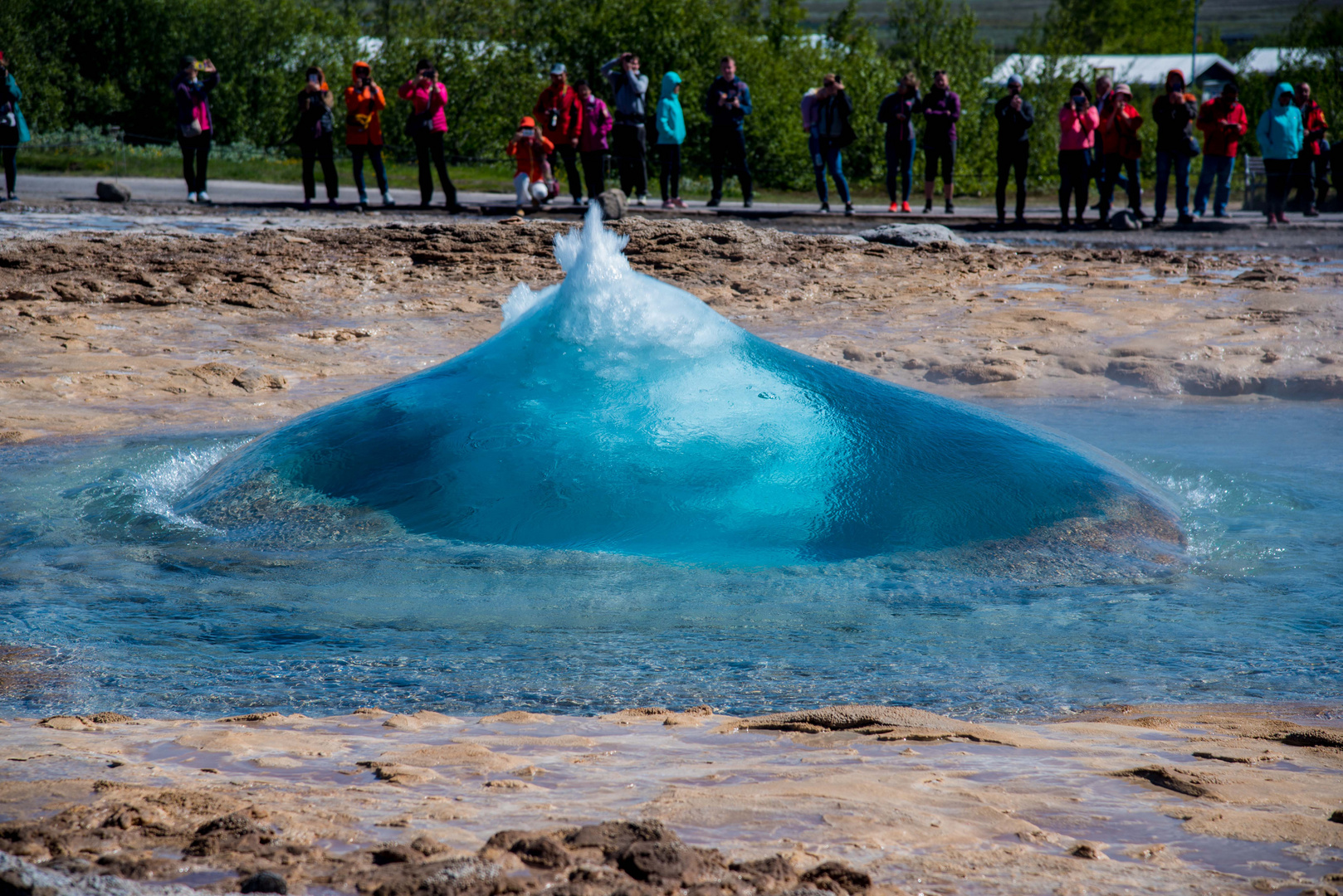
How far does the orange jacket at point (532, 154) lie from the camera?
13.7m

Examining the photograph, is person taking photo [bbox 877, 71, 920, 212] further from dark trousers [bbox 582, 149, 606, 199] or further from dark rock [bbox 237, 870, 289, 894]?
dark rock [bbox 237, 870, 289, 894]

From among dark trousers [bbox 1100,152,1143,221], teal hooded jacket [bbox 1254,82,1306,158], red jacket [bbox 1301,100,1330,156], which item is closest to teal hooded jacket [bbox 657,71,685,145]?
dark trousers [bbox 1100,152,1143,221]

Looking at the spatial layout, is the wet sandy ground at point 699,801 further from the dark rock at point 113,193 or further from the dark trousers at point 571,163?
the dark rock at point 113,193

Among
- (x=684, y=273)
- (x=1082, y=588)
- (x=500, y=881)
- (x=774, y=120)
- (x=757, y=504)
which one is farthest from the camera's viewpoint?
(x=774, y=120)

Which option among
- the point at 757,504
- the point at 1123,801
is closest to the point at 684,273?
the point at 757,504

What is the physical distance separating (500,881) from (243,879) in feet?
1.30

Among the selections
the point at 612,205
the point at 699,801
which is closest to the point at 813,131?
the point at 612,205

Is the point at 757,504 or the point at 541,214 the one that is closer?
the point at 757,504

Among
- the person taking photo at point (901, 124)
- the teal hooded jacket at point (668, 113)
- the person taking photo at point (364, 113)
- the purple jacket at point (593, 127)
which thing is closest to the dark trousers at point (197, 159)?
the person taking photo at point (364, 113)

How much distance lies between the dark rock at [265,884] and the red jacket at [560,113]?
12.4m

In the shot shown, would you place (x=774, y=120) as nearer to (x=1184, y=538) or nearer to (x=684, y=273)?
(x=684, y=273)

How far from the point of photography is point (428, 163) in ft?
46.9

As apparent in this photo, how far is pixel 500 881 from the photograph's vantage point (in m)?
1.89

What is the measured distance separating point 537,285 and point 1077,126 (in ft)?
21.1
